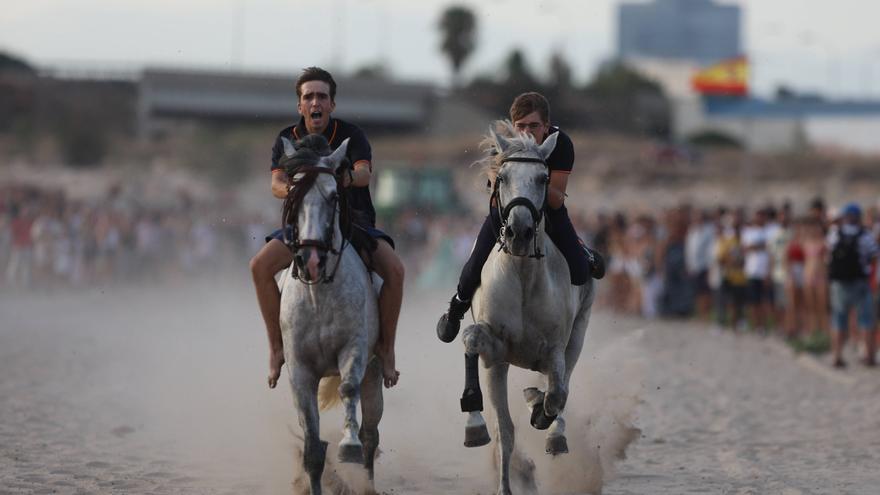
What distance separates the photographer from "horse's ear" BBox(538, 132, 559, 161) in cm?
904

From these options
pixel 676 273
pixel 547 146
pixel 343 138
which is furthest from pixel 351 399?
Answer: pixel 676 273

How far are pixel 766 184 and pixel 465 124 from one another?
2507 cm

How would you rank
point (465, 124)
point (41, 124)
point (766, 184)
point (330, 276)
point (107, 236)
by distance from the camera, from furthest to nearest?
point (465, 124) < point (41, 124) < point (766, 184) < point (107, 236) < point (330, 276)

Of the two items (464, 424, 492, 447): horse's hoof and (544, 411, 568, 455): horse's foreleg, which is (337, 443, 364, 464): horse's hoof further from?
(544, 411, 568, 455): horse's foreleg

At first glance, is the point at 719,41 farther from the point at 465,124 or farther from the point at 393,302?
the point at 393,302

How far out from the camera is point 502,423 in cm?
938

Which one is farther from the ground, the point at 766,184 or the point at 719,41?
the point at 719,41

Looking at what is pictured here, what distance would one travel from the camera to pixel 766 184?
2579 inches

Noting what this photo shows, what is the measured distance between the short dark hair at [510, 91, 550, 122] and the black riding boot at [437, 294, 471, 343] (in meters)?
1.32

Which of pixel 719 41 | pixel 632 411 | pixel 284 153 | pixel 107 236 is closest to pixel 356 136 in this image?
pixel 284 153

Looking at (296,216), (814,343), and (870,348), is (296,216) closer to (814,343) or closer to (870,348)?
(870,348)

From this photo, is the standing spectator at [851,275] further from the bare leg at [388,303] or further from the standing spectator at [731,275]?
the bare leg at [388,303]

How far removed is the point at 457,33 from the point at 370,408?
97277 millimetres

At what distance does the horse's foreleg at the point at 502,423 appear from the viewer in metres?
9.26
